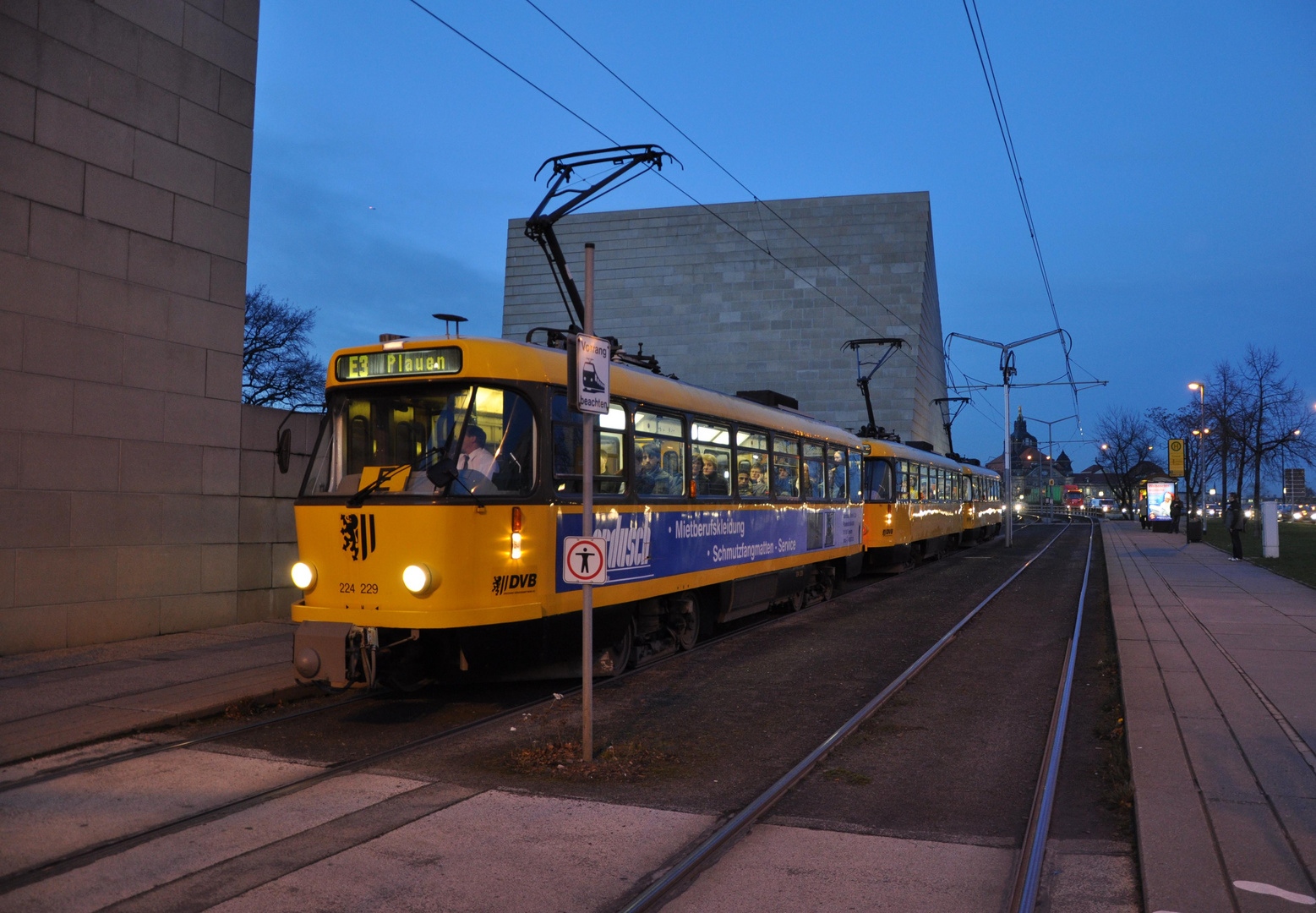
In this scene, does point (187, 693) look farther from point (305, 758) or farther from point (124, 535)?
point (124, 535)

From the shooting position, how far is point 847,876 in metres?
4.55

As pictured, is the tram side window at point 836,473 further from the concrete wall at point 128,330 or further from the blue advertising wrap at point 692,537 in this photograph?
the concrete wall at point 128,330

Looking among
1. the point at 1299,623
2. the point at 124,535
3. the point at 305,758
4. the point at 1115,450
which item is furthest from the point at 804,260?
the point at 305,758

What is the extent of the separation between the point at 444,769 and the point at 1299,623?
1133 centimetres

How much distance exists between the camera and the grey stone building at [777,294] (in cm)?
5306

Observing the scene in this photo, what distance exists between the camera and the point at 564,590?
812 centimetres

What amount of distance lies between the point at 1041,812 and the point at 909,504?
59.2ft

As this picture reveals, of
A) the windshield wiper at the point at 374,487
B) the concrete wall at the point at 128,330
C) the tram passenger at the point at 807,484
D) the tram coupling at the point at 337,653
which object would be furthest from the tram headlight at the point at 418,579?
the tram passenger at the point at 807,484

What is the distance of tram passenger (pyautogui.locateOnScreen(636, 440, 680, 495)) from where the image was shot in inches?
371

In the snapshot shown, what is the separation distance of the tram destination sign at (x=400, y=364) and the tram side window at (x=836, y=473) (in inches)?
367

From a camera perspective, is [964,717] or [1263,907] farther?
[964,717]

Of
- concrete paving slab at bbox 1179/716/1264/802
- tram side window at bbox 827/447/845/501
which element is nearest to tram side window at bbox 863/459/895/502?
tram side window at bbox 827/447/845/501

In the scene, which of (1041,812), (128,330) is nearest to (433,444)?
(1041,812)

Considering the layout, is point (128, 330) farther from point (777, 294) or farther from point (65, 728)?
point (777, 294)
